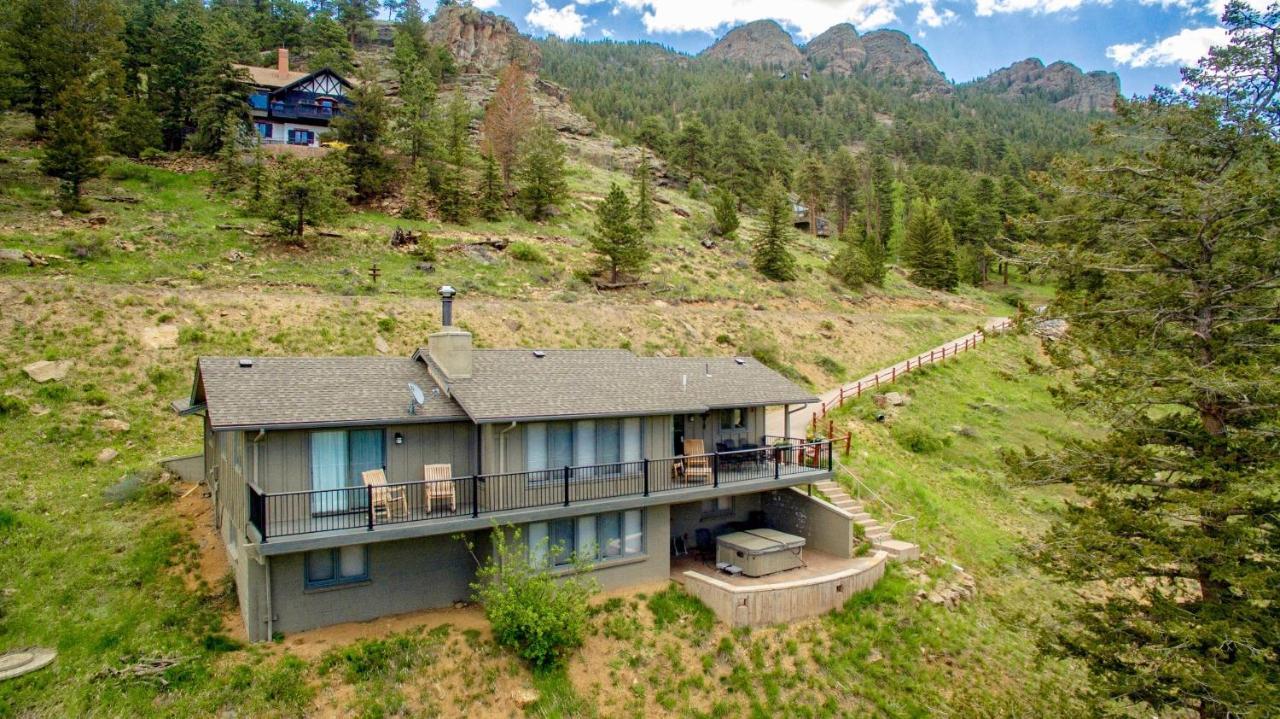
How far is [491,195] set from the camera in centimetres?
4659

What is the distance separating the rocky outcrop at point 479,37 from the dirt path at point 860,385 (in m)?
71.7

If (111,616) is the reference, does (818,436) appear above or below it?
above

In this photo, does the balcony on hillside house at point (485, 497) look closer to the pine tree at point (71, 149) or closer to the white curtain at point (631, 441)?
the white curtain at point (631, 441)

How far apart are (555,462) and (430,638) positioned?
4592 millimetres

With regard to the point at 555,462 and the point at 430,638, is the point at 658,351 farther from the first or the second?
the point at 430,638

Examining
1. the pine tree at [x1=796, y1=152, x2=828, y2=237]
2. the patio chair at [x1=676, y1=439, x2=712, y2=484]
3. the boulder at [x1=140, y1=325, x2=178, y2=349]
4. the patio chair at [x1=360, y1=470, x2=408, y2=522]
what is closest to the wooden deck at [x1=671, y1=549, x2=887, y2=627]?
the patio chair at [x1=676, y1=439, x2=712, y2=484]

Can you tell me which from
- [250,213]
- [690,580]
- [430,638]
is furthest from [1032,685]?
[250,213]

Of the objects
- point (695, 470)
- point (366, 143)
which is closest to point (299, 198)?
point (366, 143)

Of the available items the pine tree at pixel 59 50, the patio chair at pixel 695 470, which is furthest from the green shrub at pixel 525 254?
the patio chair at pixel 695 470

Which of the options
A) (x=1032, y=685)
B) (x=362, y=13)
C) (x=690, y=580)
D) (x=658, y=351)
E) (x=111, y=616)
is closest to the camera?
(x=111, y=616)

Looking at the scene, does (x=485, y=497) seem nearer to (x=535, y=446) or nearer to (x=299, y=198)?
(x=535, y=446)

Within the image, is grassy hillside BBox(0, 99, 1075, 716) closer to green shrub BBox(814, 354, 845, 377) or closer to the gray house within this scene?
green shrub BBox(814, 354, 845, 377)

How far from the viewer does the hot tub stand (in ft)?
55.1

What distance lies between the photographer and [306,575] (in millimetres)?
13234
